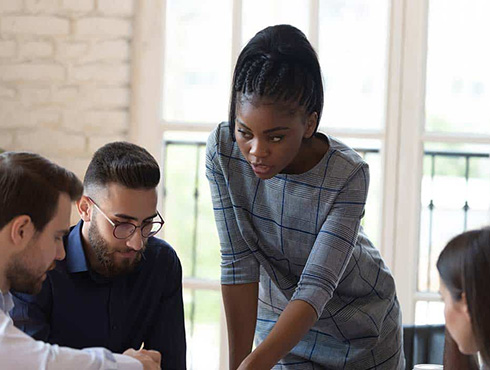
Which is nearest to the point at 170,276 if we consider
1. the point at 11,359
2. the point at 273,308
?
the point at 273,308

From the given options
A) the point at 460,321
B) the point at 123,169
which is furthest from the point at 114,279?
the point at 460,321

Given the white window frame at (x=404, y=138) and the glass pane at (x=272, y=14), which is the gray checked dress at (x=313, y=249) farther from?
the glass pane at (x=272, y=14)

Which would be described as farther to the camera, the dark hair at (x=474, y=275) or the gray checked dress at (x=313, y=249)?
the gray checked dress at (x=313, y=249)

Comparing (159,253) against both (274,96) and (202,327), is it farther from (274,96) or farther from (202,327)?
(202,327)

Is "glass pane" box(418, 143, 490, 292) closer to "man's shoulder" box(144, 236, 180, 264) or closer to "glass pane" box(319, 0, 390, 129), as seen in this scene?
"glass pane" box(319, 0, 390, 129)

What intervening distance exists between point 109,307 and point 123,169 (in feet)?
1.05

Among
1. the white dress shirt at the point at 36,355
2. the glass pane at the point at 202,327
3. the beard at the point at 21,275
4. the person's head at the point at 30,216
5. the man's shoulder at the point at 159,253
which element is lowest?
the glass pane at the point at 202,327

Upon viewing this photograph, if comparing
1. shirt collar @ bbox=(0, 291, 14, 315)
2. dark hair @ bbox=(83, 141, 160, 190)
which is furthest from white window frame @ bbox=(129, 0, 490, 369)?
shirt collar @ bbox=(0, 291, 14, 315)

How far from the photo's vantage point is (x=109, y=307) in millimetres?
2000

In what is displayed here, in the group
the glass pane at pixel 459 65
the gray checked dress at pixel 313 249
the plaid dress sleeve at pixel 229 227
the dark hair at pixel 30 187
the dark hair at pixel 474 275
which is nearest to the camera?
the dark hair at pixel 474 275

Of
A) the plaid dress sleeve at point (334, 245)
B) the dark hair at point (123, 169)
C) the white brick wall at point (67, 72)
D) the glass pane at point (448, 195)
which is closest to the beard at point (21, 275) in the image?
the dark hair at point (123, 169)

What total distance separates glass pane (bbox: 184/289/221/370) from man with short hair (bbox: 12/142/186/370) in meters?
1.37

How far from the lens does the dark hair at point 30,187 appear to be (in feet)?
5.19

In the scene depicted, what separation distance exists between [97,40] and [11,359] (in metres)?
2.00
